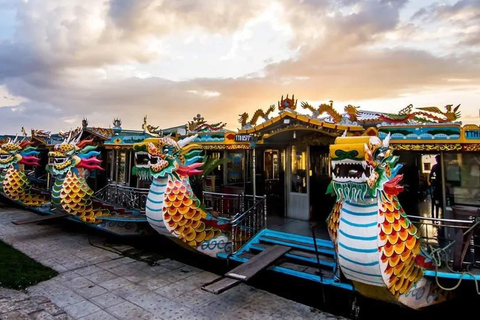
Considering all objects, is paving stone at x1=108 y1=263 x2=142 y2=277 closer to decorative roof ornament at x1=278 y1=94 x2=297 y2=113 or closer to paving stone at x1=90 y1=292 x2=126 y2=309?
paving stone at x1=90 y1=292 x2=126 y2=309

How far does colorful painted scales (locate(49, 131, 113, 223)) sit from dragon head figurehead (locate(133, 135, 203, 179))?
299 centimetres

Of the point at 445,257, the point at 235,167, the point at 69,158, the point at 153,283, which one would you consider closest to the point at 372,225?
the point at 445,257

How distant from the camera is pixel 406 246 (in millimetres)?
4066

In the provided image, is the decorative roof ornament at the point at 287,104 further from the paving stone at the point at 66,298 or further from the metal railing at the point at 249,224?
the paving stone at the point at 66,298

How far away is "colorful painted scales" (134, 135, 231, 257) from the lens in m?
6.05

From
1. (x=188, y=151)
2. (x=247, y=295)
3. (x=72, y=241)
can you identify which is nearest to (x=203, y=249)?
(x=247, y=295)

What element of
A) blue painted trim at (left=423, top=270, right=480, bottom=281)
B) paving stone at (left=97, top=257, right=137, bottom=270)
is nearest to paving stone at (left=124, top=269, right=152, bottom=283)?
paving stone at (left=97, top=257, right=137, bottom=270)

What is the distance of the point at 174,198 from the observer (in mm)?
6090

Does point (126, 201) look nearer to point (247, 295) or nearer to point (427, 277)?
point (247, 295)

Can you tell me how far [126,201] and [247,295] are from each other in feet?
16.0

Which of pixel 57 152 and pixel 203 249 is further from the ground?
pixel 57 152

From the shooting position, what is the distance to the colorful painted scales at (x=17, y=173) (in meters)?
11.0

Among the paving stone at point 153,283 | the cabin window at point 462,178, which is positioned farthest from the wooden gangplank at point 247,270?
the cabin window at point 462,178

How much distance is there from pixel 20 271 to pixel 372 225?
6.53m
